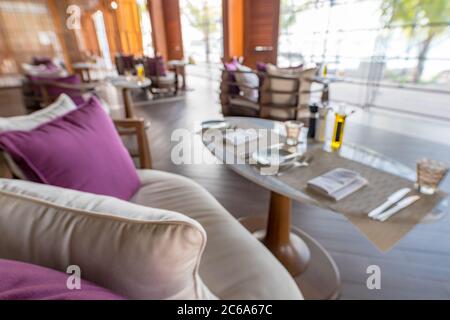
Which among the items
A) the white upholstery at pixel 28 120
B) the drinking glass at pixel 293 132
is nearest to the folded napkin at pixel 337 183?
the drinking glass at pixel 293 132

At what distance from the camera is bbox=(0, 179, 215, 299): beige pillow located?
44 cm

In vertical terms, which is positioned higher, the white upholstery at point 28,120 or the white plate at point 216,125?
the white upholstery at point 28,120

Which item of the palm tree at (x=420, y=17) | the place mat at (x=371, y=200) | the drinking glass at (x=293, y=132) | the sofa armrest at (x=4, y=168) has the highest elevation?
the palm tree at (x=420, y=17)

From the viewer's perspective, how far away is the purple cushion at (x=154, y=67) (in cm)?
591

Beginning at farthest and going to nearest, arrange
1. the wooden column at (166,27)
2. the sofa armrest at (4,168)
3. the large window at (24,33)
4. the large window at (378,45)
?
the wooden column at (166,27) → the large window at (24,33) → the large window at (378,45) → the sofa armrest at (4,168)

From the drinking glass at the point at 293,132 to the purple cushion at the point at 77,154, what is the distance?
79cm

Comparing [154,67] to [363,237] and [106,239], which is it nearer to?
[363,237]

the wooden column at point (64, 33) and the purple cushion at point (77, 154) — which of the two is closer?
the purple cushion at point (77, 154)

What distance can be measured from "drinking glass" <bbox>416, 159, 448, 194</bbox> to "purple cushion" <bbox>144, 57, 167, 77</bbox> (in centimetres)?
586

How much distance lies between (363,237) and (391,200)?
948mm

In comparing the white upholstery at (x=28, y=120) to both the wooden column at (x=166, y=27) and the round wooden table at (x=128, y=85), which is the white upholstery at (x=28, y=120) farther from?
the wooden column at (x=166, y=27)

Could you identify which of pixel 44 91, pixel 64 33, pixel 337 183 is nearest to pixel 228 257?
pixel 337 183

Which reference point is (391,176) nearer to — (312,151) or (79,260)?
(312,151)

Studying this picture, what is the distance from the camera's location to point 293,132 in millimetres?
1361
